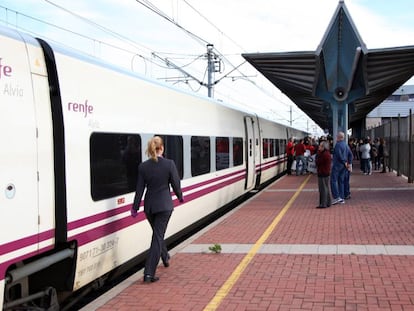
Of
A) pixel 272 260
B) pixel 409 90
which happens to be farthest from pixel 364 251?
pixel 409 90

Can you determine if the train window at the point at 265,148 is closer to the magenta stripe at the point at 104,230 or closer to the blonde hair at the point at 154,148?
the magenta stripe at the point at 104,230

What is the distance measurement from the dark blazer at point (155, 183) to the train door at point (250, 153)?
30.3 ft

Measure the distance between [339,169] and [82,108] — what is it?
928 cm

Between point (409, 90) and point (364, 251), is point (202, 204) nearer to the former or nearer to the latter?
point (364, 251)

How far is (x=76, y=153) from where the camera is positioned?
206 inches

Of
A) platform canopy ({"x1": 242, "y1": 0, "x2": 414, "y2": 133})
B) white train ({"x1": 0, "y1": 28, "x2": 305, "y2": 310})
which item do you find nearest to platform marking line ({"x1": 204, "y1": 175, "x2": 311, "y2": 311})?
white train ({"x1": 0, "y1": 28, "x2": 305, "y2": 310})

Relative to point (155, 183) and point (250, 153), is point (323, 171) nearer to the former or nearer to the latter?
point (250, 153)

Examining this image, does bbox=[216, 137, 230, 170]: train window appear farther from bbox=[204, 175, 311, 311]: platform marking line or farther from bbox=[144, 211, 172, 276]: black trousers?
bbox=[144, 211, 172, 276]: black trousers

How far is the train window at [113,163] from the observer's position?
5695mm

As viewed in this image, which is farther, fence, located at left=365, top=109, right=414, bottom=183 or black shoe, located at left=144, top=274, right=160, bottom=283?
fence, located at left=365, top=109, right=414, bottom=183

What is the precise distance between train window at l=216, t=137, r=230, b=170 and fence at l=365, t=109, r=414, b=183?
795cm

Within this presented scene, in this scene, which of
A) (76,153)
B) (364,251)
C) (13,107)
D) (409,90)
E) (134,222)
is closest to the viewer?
(13,107)

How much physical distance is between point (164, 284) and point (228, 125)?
720 centimetres

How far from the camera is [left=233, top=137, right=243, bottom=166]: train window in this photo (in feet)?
45.1
